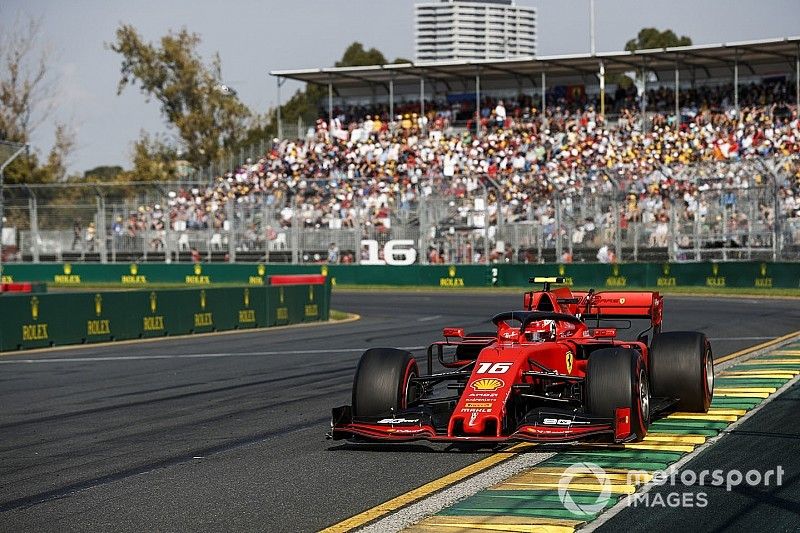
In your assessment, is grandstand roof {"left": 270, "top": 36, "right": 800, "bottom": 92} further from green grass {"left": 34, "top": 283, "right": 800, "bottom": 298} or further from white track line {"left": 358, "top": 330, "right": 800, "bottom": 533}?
white track line {"left": 358, "top": 330, "right": 800, "bottom": 533}

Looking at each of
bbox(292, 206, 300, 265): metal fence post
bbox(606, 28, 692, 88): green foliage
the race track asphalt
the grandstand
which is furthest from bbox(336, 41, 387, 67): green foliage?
the race track asphalt

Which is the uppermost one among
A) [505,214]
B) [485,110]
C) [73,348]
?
[485,110]

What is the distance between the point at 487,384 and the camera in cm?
915

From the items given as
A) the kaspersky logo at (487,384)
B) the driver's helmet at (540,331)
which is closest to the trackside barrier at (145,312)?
the driver's helmet at (540,331)

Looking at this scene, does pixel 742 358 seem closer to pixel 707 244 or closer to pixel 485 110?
pixel 707 244

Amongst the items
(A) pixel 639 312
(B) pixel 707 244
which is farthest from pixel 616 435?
(B) pixel 707 244

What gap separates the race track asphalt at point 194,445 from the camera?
7543 mm

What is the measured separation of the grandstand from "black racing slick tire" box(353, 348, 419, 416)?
27.0 metres

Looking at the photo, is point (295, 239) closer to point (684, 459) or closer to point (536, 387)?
point (536, 387)

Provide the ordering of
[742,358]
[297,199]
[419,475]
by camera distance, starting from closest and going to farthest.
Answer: [419,475] < [742,358] < [297,199]

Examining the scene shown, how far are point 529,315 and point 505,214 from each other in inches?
1150

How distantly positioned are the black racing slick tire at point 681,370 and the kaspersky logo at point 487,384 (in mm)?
2412

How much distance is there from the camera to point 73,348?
71.8ft

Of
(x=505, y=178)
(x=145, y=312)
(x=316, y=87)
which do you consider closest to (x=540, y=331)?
(x=145, y=312)
